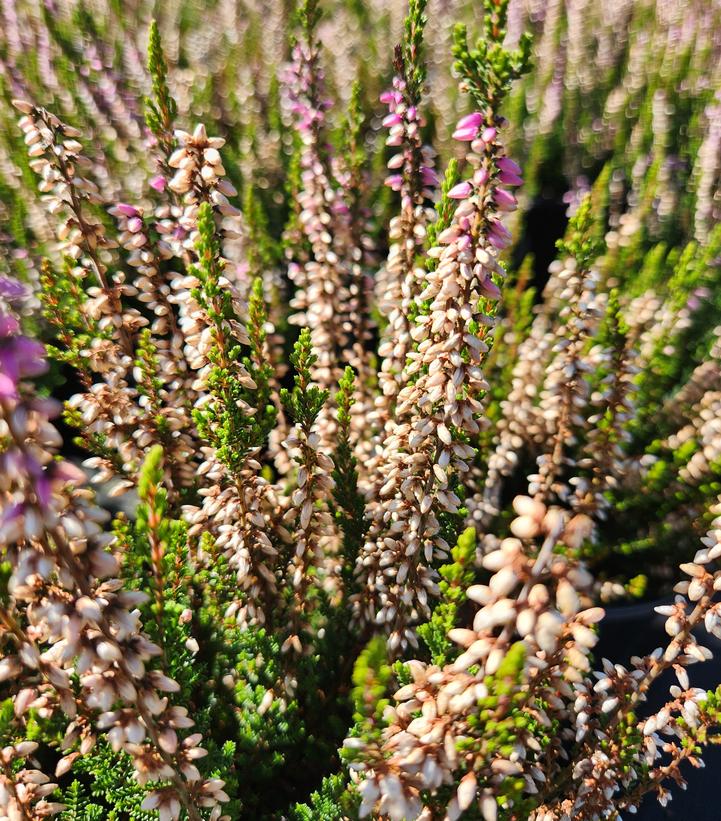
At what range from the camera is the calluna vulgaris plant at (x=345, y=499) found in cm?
103

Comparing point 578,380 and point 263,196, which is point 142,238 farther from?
point 263,196

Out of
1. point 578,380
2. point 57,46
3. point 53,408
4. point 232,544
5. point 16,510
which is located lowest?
point 232,544

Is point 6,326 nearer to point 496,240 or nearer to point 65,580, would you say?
point 65,580

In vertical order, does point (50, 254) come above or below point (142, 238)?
below

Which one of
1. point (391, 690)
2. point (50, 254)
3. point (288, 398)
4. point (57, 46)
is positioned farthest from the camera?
point (57, 46)

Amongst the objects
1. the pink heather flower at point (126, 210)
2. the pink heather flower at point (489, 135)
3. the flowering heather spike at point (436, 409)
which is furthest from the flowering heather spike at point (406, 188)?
the pink heather flower at point (126, 210)

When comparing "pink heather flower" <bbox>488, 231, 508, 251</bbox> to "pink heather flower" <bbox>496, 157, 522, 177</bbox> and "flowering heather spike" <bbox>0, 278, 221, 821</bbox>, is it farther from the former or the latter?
"flowering heather spike" <bbox>0, 278, 221, 821</bbox>

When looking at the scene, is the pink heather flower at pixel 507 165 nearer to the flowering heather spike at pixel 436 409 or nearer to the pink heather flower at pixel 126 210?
the flowering heather spike at pixel 436 409

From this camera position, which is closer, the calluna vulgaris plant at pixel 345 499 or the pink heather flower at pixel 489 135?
the calluna vulgaris plant at pixel 345 499

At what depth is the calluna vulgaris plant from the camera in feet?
3.38

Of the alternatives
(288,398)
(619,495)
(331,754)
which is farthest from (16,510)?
(619,495)

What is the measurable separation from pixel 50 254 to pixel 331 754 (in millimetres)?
2981

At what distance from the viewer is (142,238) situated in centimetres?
178

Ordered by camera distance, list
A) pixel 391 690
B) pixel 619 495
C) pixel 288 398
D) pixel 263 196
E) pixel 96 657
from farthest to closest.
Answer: pixel 263 196 → pixel 619 495 → pixel 391 690 → pixel 288 398 → pixel 96 657
